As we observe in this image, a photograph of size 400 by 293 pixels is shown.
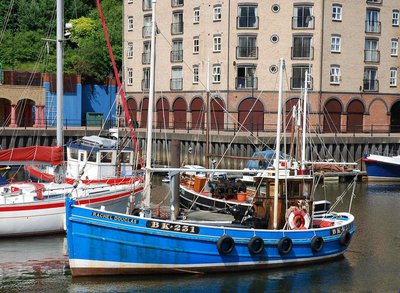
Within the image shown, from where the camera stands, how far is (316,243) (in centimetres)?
2466

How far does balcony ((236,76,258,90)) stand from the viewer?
6372 cm

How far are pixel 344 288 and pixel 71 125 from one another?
169 ft

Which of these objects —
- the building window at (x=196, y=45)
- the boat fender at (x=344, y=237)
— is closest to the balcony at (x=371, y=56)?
the building window at (x=196, y=45)

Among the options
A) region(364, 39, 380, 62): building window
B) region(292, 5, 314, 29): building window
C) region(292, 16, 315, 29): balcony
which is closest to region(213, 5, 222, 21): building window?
region(292, 16, 315, 29): balcony

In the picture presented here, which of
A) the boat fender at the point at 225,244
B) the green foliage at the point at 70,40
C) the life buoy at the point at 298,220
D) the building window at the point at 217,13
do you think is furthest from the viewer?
the green foliage at the point at 70,40

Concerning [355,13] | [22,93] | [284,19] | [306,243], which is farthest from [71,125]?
[306,243]

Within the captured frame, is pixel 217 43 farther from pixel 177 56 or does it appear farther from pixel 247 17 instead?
pixel 177 56

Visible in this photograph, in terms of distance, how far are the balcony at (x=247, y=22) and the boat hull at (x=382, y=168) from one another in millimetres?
19155

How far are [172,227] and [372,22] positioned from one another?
4941 cm

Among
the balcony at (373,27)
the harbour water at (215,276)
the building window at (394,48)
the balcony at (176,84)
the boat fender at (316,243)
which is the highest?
the balcony at (373,27)

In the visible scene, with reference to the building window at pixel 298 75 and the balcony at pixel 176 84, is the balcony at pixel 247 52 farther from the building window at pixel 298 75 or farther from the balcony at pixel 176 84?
the balcony at pixel 176 84

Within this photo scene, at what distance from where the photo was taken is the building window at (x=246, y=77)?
6375 cm

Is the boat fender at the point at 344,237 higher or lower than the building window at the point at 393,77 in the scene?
lower

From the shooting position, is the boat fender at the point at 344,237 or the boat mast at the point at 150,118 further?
the boat fender at the point at 344,237
